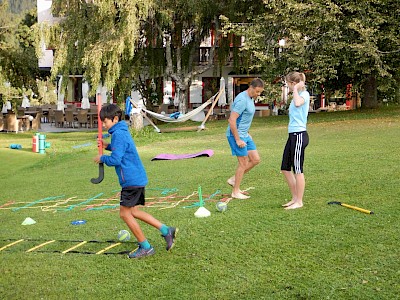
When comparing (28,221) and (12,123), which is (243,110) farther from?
(12,123)

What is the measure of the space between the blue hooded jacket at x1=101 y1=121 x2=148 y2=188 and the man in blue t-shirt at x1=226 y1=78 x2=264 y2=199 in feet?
9.10

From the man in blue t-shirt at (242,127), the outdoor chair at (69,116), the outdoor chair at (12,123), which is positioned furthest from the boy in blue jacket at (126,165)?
the outdoor chair at (69,116)

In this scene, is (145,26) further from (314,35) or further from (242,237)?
(242,237)

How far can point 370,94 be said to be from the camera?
29062 mm

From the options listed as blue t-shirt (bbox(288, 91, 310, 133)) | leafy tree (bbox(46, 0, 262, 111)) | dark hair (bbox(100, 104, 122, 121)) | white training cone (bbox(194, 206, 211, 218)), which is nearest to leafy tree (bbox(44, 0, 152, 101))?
leafy tree (bbox(46, 0, 262, 111))

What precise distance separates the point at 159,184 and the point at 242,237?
5046mm

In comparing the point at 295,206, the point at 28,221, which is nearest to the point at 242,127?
the point at 295,206

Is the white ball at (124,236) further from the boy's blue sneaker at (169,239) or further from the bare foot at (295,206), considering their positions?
the bare foot at (295,206)

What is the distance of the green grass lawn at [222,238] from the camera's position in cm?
527

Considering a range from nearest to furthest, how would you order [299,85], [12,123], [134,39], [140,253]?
[140,253] → [299,85] → [134,39] → [12,123]

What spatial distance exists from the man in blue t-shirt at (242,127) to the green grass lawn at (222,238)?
46cm

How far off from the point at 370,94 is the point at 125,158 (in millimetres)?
24733

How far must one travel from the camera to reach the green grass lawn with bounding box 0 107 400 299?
208 inches

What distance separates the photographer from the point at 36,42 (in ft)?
88.0
